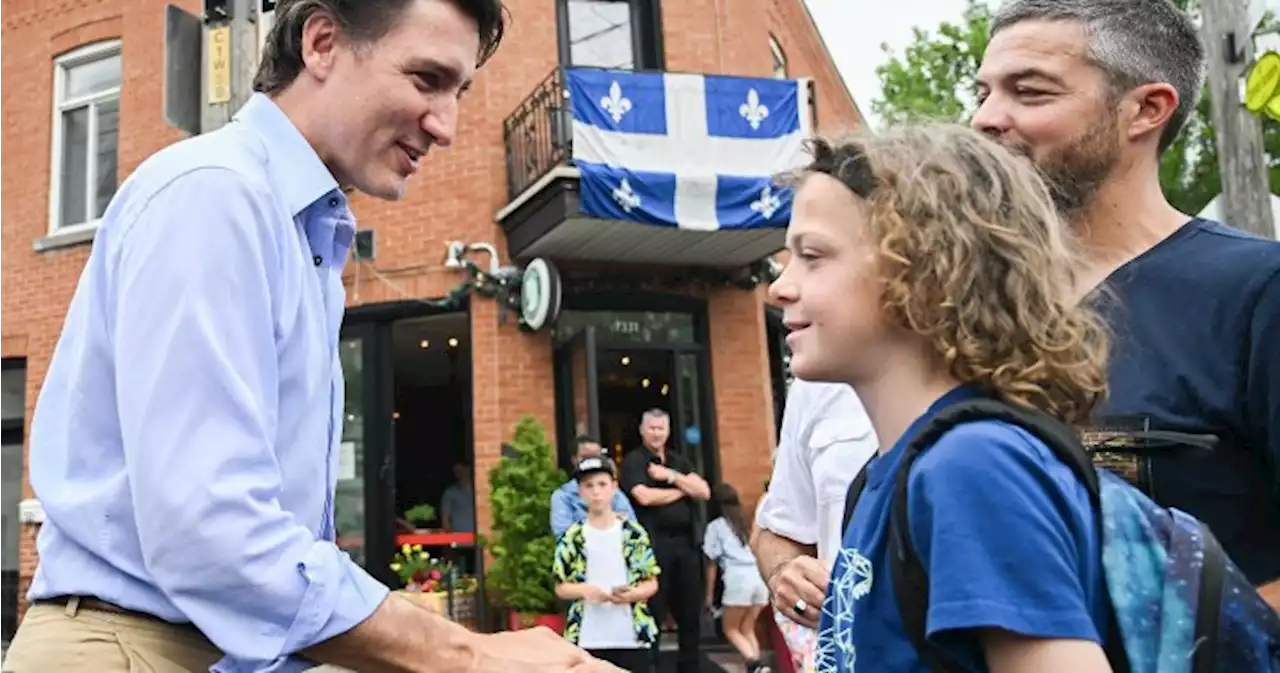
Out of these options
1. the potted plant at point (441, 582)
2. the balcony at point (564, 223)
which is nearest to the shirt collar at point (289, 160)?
the balcony at point (564, 223)

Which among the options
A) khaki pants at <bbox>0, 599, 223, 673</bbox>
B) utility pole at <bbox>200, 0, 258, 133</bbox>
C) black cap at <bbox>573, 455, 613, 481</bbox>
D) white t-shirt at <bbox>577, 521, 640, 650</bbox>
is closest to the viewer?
khaki pants at <bbox>0, 599, 223, 673</bbox>

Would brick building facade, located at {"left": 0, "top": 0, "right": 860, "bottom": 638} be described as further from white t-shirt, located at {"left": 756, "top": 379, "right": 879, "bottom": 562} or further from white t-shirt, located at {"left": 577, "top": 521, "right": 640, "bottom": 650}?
white t-shirt, located at {"left": 756, "top": 379, "right": 879, "bottom": 562}

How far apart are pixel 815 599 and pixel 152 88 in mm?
11860

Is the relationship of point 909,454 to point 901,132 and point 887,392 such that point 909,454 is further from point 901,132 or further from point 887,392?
point 901,132

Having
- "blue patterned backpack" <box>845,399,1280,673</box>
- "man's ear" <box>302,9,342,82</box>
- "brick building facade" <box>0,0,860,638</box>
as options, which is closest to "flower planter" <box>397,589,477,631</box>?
"brick building facade" <box>0,0,860,638</box>

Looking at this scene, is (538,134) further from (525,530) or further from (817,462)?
(817,462)

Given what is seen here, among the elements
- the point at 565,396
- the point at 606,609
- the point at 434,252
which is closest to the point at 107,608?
the point at 606,609

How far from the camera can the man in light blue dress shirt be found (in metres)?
1.42

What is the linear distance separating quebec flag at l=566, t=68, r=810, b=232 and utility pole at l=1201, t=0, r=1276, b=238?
4.29 metres

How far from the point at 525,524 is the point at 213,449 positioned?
8312 millimetres

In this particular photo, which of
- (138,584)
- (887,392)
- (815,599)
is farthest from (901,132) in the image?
(138,584)

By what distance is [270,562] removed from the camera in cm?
142

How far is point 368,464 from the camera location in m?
11.3

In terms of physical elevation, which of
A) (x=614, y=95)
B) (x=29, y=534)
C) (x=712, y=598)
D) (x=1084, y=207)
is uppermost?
(x=614, y=95)
